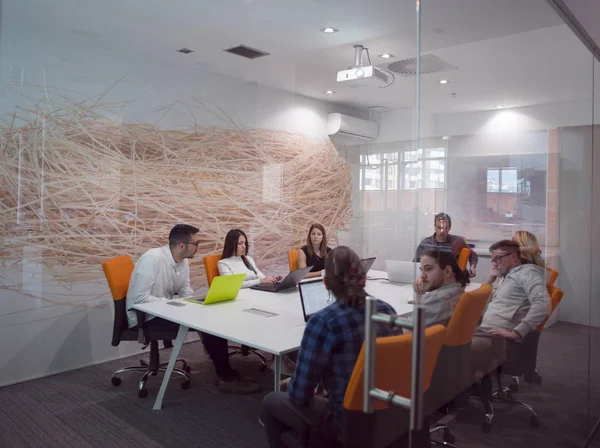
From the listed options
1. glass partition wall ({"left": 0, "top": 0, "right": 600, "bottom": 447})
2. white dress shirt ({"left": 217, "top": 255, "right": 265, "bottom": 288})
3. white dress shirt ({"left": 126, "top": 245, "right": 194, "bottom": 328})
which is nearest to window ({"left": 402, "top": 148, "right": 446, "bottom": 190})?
glass partition wall ({"left": 0, "top": 0, "right": 600, "bottom": 447})

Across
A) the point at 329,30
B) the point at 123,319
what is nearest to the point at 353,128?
the point at 329,30

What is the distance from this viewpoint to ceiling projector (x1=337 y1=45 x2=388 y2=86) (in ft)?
7.60

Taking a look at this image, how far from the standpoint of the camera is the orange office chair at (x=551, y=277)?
2.27m

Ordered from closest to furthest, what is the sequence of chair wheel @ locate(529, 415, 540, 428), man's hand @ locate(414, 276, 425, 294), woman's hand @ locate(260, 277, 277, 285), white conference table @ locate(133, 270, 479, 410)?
man's hand @ locate(414, 276, 425, 294) → chair wheel @ locate(529, 415, 540, 428) → white conference table @ locate(133, 270, 479, 410) → woman's hand @ locate(260, 277, 277, 285)

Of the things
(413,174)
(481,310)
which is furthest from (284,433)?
(413,174)

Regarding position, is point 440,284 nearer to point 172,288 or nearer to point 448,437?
point 448,437

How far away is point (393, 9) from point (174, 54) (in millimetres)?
2310

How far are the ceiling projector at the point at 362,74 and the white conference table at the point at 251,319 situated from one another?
887 millimetres

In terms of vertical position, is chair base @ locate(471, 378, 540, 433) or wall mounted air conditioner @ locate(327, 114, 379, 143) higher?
wall mounted air conditioner @ locate(327, 114, 379, 143)

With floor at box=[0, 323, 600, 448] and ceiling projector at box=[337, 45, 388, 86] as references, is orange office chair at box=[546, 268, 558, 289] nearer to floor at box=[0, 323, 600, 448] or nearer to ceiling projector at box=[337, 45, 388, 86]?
floor at box=[0, 323, 600, 448]

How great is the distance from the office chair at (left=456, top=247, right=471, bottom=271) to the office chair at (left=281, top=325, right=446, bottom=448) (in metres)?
0.22

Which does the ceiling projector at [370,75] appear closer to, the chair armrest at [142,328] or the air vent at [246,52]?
the air vent at [246,52]

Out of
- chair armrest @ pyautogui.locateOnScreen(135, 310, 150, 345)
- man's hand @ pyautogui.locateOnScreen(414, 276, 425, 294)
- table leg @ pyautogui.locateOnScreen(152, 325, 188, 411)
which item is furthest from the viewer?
chair armrest @ pyautogui.locateOnScreen(135, 310, 150, 345)

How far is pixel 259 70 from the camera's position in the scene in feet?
17.6
